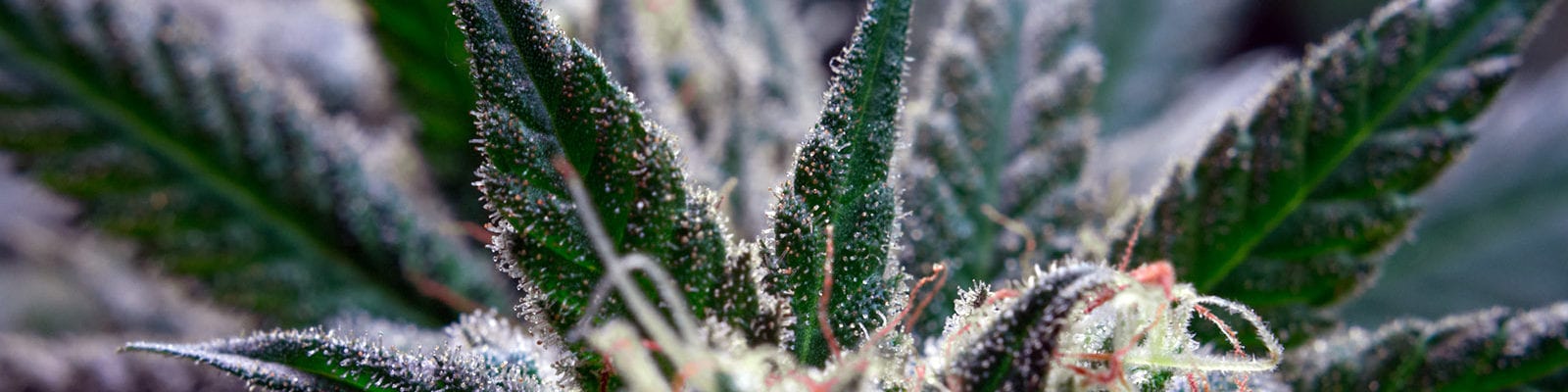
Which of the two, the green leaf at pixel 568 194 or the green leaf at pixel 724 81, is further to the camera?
the green leaf at pixel 724 81

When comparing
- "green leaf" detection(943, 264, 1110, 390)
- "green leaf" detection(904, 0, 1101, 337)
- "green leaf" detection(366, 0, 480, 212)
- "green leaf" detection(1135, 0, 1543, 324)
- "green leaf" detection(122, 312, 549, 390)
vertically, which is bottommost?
"green leaf" detection(943, 264, 1110, 390)

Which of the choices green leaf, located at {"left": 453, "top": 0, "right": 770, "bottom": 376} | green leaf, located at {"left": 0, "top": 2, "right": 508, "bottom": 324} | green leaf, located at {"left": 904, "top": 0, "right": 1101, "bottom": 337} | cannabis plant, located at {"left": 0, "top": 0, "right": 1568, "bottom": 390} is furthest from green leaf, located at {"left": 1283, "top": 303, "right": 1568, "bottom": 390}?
green leaf, located at {"left": 0, "top": 2, "right": 508, "bottom": 324}

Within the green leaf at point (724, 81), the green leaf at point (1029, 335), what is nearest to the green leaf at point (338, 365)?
the green leaf at point (1029, 335)

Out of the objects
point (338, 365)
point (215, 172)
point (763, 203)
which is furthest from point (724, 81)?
point (338, 365)

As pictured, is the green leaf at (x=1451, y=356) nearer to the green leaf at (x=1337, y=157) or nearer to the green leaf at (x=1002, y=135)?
the green leaf at (x=1337, y=157)

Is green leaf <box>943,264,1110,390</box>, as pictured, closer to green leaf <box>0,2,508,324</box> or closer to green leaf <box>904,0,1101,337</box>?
green leaf <box>904,0,1101,337</box>

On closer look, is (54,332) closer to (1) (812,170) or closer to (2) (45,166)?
(2) (45,166)

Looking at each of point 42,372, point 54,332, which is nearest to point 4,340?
point 42,372
